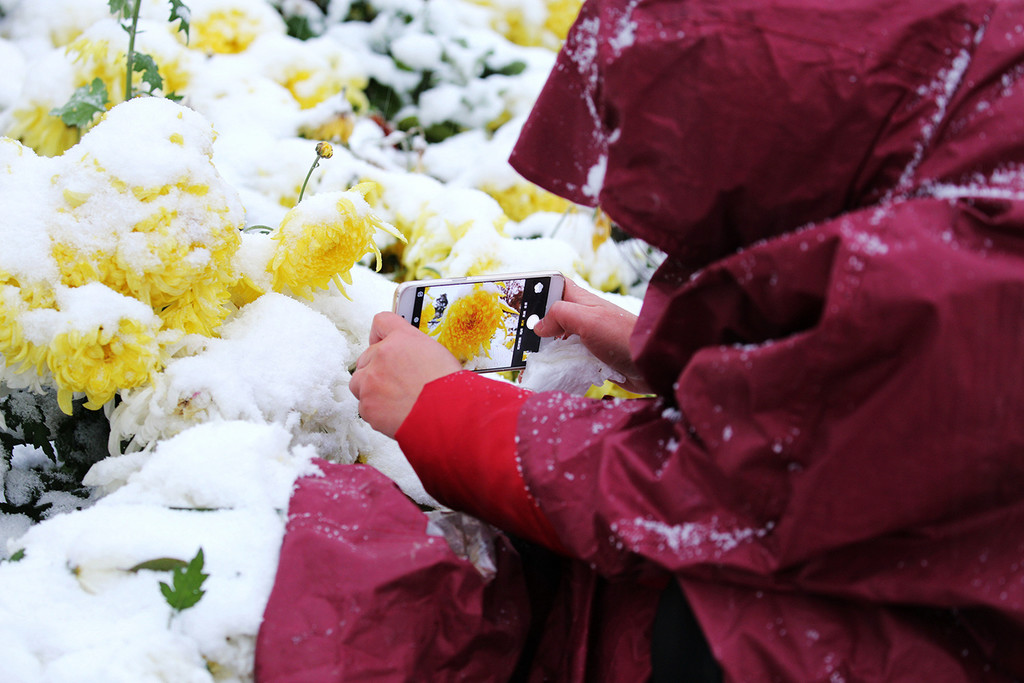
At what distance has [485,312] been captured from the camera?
2.89ft

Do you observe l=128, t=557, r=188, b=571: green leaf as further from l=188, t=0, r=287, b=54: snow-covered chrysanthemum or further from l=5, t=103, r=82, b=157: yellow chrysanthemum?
l=188, t=0, r=287, b=54: snow-covered chrysanthemum

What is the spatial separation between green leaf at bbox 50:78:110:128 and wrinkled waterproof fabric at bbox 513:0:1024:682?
2.45 ft

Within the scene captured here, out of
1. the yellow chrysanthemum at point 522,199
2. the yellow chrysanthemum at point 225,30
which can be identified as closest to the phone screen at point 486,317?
the yellow chrysanthemum at point 522,199

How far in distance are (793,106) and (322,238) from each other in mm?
445

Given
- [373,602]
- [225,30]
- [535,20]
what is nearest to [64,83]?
[225,30]

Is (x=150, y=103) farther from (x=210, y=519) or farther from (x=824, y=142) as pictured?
(x=824, y=142)

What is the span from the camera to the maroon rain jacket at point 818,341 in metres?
0.46

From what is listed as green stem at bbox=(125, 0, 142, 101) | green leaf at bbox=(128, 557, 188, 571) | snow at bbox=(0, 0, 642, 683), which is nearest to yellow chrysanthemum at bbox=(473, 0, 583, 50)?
snow at bbox=(0, 0, 642, 683)

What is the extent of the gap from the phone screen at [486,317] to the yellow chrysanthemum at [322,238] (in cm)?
9

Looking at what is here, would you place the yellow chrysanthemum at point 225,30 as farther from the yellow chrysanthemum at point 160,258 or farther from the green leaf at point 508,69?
the yellow chrysanthemum at point 160,258

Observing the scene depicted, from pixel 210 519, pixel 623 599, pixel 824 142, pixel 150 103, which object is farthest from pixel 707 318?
pixel 150 103

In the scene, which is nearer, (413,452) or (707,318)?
(707,318)

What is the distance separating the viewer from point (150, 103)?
0.70m

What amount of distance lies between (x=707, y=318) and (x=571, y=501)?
168 mm
